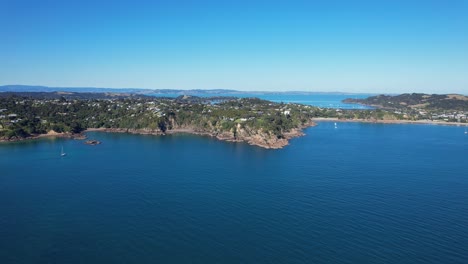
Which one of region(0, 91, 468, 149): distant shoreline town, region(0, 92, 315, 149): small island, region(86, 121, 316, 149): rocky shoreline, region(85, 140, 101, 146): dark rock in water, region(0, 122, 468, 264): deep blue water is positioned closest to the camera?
region(0, 122, 468, 264): deep blue water

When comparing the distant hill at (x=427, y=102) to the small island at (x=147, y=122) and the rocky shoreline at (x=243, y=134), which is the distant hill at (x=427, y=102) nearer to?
the small island at (x=147, y=122)

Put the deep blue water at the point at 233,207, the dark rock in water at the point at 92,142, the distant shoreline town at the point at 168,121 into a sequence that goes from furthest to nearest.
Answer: the distant shoreline town at the point at 168,121 → the dark rock in water at the point at 92,142 → the deep blue water at the point at 233,207

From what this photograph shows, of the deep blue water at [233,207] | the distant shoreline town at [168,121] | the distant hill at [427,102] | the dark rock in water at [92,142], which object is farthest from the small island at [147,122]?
the distant hill at [427,102]

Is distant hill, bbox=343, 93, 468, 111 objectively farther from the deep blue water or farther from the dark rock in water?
the dark rock in water

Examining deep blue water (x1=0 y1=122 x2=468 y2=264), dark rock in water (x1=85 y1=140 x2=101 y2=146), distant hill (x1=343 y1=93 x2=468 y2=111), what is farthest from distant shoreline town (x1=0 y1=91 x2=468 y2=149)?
distant hill (x1=343 y1=93 x2=468 y2=111)

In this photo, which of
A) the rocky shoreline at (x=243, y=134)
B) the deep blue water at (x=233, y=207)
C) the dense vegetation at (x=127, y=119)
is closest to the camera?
the deep blue water at (x=233, y=207)

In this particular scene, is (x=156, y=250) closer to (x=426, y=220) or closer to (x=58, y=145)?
(x=426, y=220)

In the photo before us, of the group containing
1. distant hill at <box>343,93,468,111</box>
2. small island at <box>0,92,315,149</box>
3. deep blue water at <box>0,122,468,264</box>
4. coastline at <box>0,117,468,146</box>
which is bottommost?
deep blue water at <box>0,122,468,264</box>

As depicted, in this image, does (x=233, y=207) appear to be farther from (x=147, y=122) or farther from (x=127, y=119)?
(x=127, y=119)
